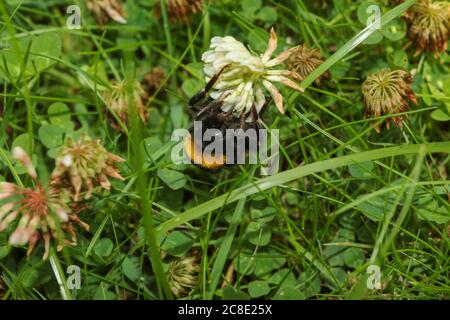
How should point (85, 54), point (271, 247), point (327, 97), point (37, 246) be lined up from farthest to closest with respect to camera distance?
point (85, 54), point (327, 97), point (271, 247), point (37, 246)

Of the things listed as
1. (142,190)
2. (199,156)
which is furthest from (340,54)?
Answer: (142,190)

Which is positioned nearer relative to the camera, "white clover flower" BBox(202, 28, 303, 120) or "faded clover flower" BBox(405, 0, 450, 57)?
"white clover flower" BBox(202, 28, 303, 120)

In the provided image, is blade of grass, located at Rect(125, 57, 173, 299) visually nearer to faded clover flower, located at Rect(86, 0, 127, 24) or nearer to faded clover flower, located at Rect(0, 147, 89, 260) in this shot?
faded clover flower, located at Rect(0, 147, 89, 260)

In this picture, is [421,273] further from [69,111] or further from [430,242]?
[69,111]

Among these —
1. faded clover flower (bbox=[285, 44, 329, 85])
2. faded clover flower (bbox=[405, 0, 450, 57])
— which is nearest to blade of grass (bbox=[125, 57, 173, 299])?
faded clover flower (bbox=[285, 44, 329, 85])

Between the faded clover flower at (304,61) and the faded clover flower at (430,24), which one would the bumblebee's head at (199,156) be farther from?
the faded clover flower at (430,24)

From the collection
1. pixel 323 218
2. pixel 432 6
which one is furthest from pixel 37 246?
pixel 432 6

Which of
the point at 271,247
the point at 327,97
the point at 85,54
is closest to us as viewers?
the point at 271,247
